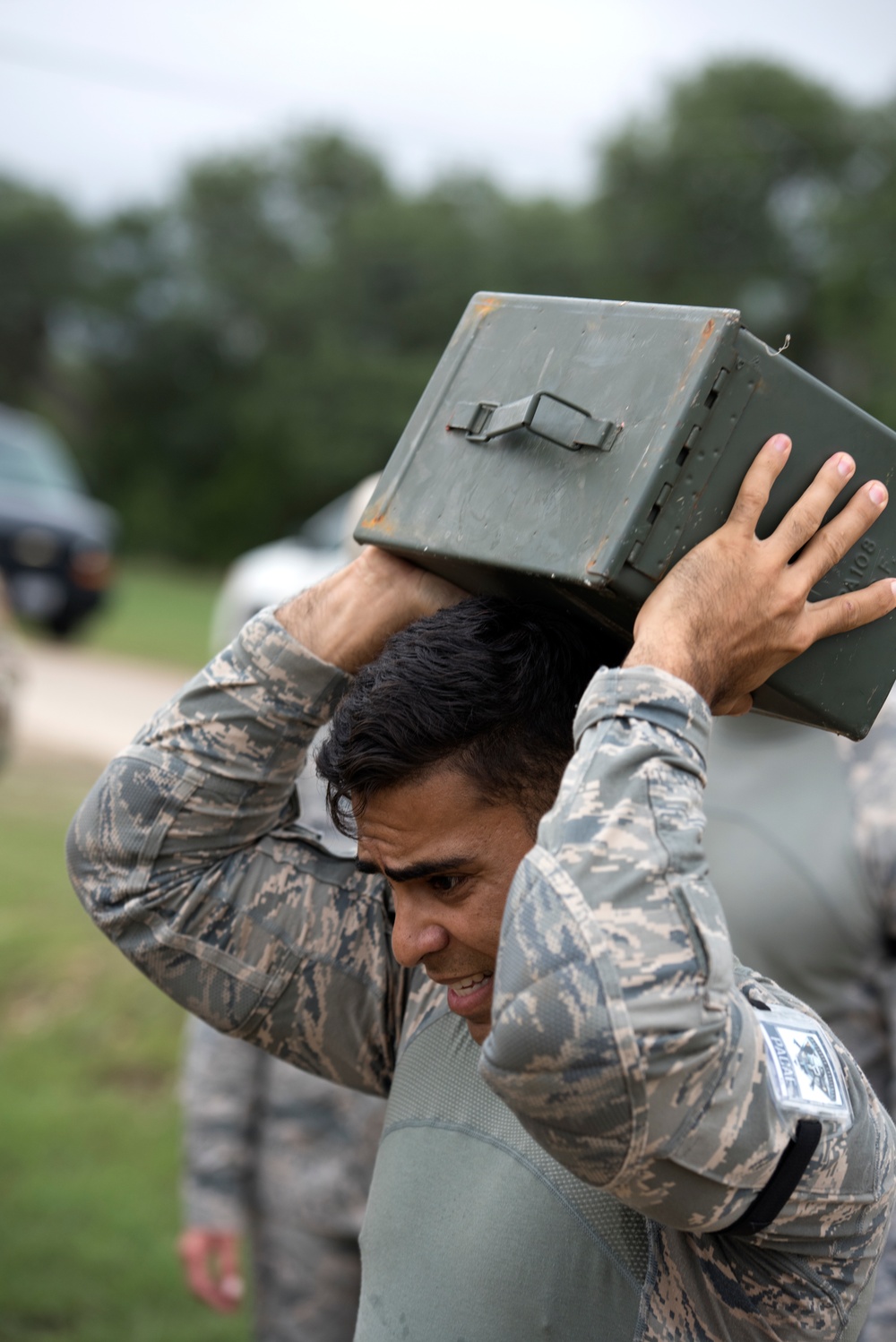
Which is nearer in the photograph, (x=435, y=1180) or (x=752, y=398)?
(x=752, y=398)

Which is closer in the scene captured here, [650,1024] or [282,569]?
[650,1024]

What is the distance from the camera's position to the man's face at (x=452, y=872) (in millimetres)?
1767

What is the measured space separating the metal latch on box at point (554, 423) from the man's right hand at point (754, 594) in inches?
6.4

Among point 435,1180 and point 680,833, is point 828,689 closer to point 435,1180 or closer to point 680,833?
point 680,833

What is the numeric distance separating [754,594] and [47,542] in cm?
1407

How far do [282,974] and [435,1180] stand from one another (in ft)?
1.27

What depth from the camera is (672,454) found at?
5.11 ft

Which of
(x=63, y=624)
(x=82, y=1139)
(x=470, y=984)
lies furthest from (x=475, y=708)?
(x=63, y=624)

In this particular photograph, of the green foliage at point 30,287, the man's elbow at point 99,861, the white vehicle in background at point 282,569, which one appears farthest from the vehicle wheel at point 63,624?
the green foliage at point 30,287

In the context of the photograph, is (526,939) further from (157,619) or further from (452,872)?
(157,619)

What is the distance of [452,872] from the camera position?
1771mm

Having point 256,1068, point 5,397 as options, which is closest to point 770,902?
point 256,1068

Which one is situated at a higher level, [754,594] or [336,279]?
[754,594]

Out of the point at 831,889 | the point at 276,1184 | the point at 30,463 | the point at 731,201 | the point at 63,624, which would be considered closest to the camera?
the point at 831,889
